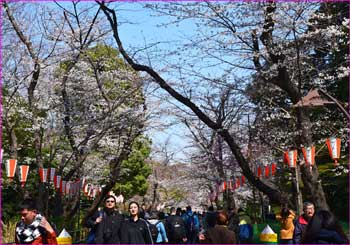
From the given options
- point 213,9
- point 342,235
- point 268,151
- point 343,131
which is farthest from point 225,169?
point 342,235

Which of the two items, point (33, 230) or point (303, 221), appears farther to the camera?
point (303, 221)

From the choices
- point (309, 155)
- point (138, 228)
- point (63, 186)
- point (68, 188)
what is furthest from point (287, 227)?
point (68, 188)

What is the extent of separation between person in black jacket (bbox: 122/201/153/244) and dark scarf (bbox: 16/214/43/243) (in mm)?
1378

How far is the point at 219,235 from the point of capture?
5.06m

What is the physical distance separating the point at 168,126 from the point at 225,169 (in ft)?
27.8

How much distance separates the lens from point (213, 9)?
11.1 metres

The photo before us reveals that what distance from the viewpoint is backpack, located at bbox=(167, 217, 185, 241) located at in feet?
37.8

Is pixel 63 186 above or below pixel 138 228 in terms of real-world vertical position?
above

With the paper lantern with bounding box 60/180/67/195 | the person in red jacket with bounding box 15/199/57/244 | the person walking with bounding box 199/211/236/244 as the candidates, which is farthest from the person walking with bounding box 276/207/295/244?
the paper lantern with bounding box 60/180/67/195

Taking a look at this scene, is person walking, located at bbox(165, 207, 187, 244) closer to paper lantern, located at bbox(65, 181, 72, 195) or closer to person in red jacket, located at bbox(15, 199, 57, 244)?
paper lantern, located at bbox(65, 181, 72, 195)

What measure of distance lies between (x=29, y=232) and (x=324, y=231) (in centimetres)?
303

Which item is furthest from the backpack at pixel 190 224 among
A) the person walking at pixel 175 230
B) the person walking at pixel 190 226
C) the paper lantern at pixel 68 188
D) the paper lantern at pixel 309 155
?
the paper lantern at pixel 309 155

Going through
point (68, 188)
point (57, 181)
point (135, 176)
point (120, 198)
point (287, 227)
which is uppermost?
point (135, 176)

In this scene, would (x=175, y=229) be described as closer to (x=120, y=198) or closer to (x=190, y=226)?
(x=190, y=226)
